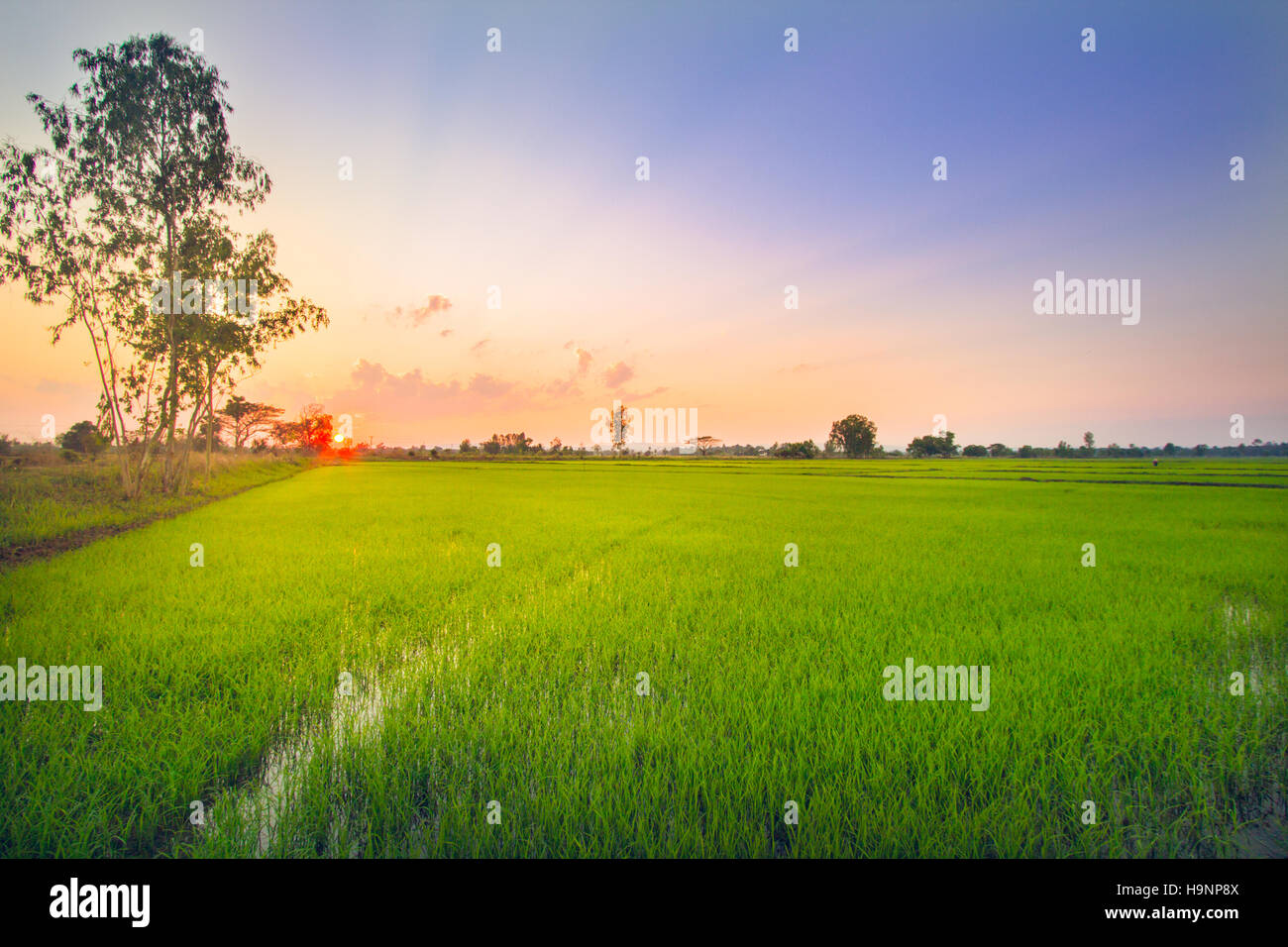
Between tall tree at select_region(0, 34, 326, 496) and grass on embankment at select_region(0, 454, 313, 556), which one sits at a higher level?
tall tree at select_region(0, 34, 326, 496)

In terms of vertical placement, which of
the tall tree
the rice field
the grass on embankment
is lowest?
the rice field

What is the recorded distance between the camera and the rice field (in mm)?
2410

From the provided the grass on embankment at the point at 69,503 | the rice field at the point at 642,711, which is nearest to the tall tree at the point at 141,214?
the grass on embankment at the point at 69,503

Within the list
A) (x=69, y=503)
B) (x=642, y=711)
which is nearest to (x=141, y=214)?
(x=69, y=503)

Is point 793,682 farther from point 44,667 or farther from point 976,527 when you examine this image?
point 976,527

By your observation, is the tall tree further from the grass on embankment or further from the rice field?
the rice field

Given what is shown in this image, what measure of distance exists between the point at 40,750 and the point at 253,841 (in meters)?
2.03

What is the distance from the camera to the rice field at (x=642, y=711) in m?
2.41

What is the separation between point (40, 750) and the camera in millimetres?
2914

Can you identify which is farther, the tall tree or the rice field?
the tall tree

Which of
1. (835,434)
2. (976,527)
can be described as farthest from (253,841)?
(835,434)

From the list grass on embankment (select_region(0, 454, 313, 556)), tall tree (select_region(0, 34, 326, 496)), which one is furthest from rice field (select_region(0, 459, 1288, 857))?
tall tree (select_region(0, 34, 326, 496))

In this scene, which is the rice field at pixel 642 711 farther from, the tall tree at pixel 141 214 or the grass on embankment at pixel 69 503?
the tall tree at pixel 141 214
